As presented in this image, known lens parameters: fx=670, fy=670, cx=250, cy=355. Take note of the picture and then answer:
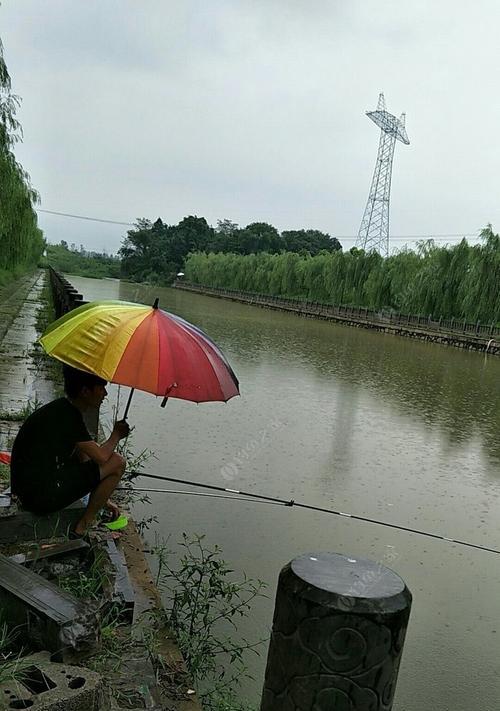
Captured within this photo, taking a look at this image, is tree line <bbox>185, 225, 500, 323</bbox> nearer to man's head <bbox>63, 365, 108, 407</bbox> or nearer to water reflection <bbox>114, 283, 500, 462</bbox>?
water reflection <bbox>114, 283, 500, 462</bbox>

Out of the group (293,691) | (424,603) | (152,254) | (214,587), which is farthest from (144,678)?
(152,254)

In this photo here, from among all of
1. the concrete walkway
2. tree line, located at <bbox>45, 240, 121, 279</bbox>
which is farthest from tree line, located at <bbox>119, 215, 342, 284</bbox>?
the concrete walkway

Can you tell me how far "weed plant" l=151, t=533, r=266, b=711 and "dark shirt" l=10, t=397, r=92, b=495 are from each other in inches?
29.2

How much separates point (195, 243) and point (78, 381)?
244 ft

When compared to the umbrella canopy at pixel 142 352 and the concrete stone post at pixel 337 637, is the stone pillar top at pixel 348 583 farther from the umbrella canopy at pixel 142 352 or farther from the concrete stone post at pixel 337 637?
the umbrella canopy at pixel 142 352

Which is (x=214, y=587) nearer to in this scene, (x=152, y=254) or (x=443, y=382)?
(x=443, y=382)

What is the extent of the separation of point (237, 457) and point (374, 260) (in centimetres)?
3005

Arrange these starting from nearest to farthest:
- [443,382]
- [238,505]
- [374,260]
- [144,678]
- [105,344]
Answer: [144,678]
[105,344]
[238,505]
[443,382]
[374,260]

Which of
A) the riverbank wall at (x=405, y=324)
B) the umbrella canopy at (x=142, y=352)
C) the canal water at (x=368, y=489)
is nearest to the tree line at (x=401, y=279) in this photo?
the riverbank wall at (x=405, y=324)

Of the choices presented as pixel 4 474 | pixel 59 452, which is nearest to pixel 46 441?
pixel 59 452

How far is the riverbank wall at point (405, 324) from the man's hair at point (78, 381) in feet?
71.7

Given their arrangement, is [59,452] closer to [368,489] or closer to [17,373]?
[368,489]

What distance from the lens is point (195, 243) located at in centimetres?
7575

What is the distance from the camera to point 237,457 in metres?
5.98
